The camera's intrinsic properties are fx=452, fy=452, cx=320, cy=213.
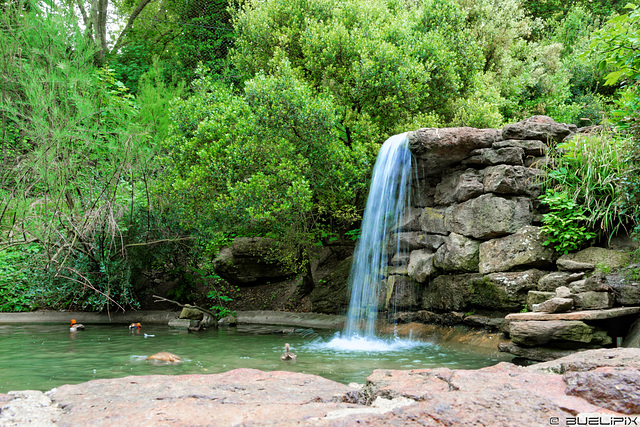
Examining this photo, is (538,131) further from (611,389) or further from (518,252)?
(611,389)

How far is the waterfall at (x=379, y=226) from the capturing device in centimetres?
927

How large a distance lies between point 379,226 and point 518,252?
2861mm

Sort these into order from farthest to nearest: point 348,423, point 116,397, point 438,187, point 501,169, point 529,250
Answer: point 438,187, point 501,169, point 529,250, point 116,397, point 348,423

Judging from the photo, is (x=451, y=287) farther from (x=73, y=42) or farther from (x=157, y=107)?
(x=73, y=42)

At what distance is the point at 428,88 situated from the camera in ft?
35.1

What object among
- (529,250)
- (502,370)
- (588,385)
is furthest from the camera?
(529,250)

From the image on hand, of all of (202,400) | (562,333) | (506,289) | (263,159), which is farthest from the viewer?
(263,159)

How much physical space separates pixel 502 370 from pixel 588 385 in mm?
734

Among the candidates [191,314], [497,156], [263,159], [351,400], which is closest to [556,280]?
[497,156]

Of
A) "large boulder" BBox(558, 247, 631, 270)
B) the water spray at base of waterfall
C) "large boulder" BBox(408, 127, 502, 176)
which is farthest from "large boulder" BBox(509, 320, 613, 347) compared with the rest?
"large boulder" BBox(408, 127, 502, 176)

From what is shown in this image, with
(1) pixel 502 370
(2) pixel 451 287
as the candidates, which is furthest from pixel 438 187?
(1) pixel 502 370

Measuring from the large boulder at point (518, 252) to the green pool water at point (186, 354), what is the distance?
1627mm

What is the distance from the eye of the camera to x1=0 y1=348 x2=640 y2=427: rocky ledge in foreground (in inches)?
75.9

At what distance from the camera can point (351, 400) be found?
2428 mm
